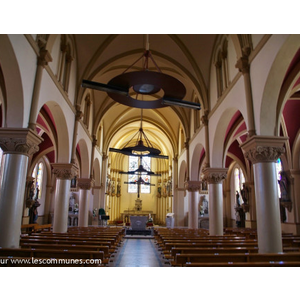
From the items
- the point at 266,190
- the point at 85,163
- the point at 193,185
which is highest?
the point at 85,163

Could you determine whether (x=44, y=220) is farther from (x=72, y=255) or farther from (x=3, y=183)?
(x=72, y=255)

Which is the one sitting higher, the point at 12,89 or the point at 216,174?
the point at 12,89

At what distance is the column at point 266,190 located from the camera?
7938 mm

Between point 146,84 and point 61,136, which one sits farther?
point 61,136

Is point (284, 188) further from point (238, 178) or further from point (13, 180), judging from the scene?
point (13, 180)

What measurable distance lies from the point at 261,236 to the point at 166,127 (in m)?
19.1

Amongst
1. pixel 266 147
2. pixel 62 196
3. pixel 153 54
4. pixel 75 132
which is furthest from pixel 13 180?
pixel 153 54

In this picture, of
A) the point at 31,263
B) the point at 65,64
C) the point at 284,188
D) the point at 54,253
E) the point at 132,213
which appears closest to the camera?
the point at 31,263

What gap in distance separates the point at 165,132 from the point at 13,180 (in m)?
20.2

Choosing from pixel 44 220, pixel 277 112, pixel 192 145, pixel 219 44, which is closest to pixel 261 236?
pixel 277 112

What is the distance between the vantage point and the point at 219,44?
1321 cm

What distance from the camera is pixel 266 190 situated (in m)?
8.18

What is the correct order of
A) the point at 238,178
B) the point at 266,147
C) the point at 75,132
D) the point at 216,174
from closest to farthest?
the point at 266,147, the point at 216,174, the point at 75,132, the point at 238,178

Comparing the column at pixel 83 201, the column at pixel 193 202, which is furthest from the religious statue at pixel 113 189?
the column at pixel 193 202
